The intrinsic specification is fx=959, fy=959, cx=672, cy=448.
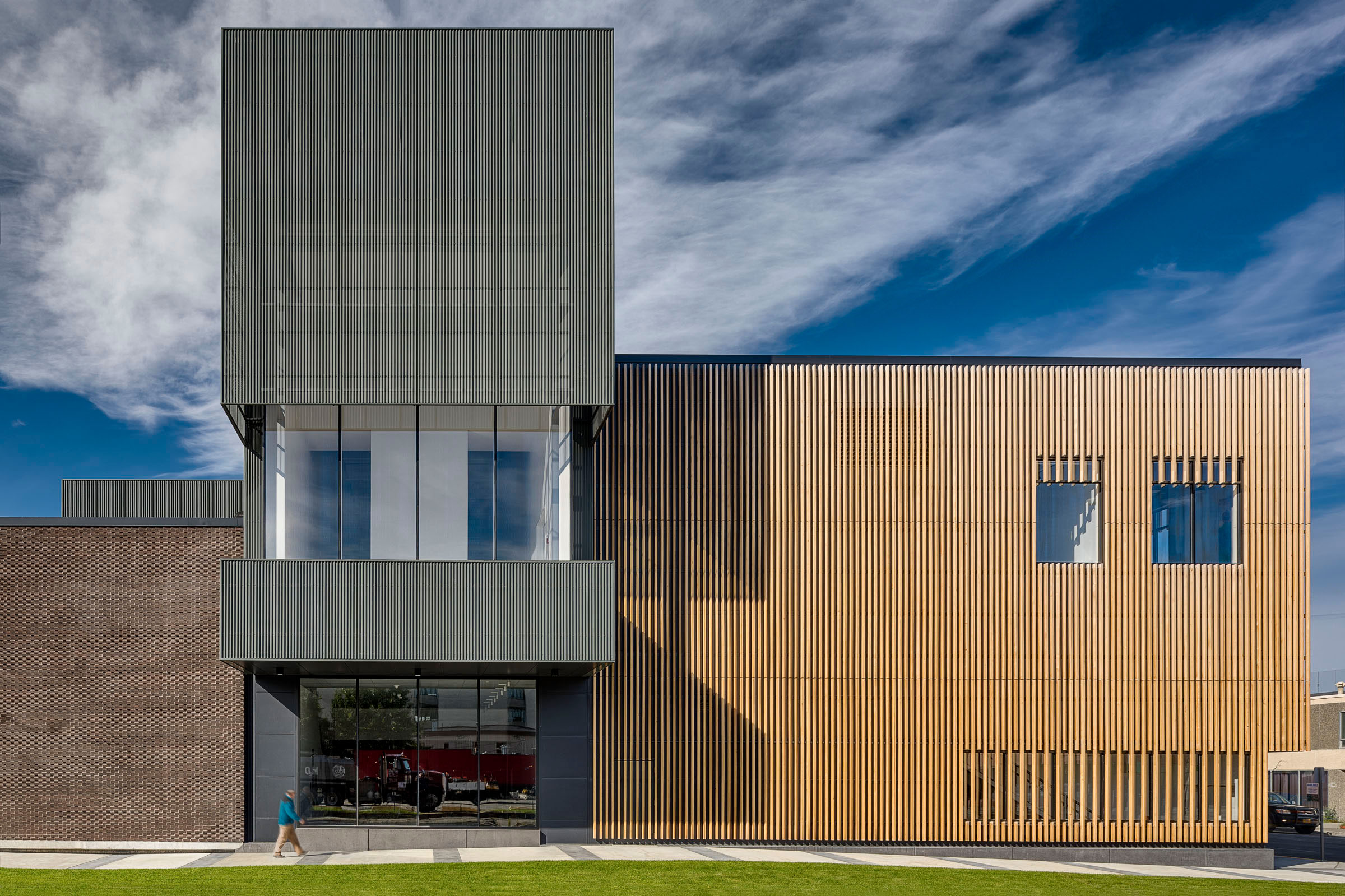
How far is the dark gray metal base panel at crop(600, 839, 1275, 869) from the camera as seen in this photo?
20.7 meters

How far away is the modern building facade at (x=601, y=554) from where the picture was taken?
61.8 feet

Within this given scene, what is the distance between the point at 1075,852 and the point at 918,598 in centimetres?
640

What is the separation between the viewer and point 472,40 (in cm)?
1953

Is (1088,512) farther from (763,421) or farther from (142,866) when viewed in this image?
(142,866)

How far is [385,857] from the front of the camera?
723 inches

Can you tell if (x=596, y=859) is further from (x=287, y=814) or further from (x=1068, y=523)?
(x=1068, y=523)

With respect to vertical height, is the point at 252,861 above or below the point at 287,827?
below

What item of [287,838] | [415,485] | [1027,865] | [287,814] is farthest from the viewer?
[1027,865]

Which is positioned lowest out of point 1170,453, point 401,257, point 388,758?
point 388,758

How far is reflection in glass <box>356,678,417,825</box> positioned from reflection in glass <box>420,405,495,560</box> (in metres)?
3.22

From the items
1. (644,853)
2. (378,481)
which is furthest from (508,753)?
(378,481)

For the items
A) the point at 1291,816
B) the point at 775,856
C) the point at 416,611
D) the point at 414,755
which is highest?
the point at 416,611

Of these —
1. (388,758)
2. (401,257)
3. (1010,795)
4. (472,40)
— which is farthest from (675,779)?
(472,40)

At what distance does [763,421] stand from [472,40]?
10.1 meters
